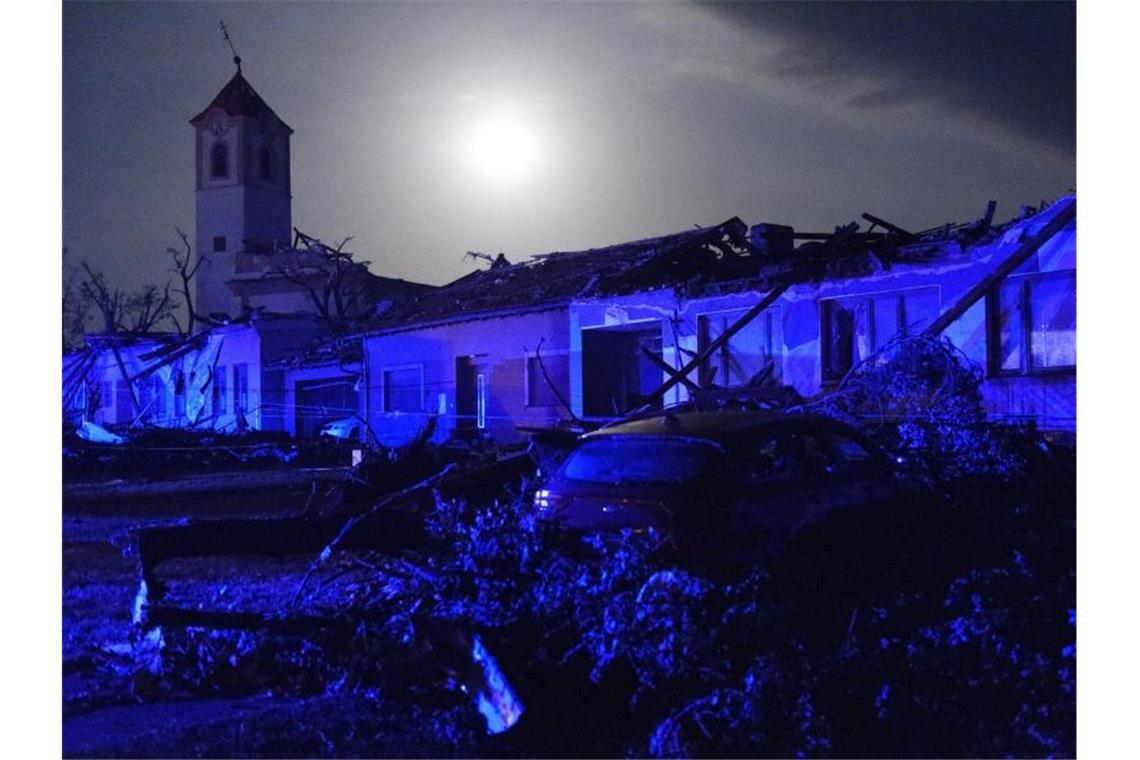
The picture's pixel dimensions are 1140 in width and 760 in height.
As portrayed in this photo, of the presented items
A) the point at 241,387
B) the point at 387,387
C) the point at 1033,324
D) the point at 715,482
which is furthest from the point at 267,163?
the point at 715,482

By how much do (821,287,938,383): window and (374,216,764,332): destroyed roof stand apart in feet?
5.23

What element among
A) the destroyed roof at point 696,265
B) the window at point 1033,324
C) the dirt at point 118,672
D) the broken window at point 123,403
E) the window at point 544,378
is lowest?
the dirt at point 118,672

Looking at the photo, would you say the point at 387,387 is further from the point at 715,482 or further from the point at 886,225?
the point at 715,482

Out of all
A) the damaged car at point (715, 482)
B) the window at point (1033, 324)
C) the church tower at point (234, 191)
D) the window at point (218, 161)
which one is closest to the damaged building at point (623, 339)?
the window at point (1033, 324)

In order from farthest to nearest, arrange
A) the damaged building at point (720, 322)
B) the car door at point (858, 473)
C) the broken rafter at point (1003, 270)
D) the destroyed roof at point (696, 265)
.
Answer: the destroyed roof at point (696, 265) < the damaged building at point (720, 322) < the broken rafter at point (1003, 270) < the car door at point (858, 473)

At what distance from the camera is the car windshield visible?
6.66 m

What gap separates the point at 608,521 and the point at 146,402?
20922 millimetres

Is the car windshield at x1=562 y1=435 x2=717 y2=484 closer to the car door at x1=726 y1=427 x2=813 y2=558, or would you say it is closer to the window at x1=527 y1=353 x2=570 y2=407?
the car door at x1=726 y1=427 x2=813 y2=558

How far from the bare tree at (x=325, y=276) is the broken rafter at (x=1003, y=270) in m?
20.6

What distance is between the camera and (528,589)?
6.48 metres

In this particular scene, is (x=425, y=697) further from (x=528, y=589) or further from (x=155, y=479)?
(x=155, y=479)

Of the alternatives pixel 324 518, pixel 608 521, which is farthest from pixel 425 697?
pixel 324 518

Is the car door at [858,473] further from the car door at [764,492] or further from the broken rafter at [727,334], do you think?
the broken rafter at [727,334]

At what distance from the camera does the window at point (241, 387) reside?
23984 millimetres
